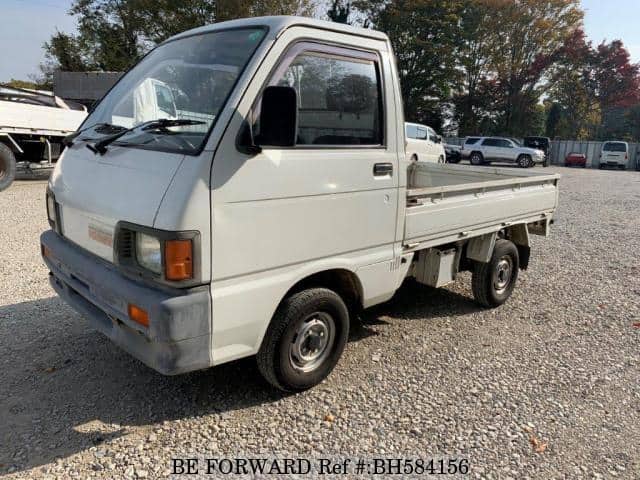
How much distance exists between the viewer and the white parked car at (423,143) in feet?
57.1

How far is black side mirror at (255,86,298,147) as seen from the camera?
7.79 feet

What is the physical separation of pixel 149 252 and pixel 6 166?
10210 mm

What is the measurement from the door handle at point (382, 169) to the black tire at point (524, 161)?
2525cm

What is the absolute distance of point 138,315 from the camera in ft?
8.16

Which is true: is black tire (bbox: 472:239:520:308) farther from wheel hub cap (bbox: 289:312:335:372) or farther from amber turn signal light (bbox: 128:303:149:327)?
amber turn signal light (bbox: 128:303:149:327)

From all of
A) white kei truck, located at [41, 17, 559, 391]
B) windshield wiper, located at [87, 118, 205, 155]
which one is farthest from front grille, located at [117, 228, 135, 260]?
windshield wiper, located at [87, 118, 205, 155]

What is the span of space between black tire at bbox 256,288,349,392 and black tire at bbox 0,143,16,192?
399 inches

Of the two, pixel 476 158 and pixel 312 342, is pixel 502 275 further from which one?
pixel 476 158

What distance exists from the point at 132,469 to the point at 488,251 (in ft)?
11.4

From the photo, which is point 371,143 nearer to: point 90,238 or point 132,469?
point 90,238

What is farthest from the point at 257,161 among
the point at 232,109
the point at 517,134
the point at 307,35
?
the point at 517,134

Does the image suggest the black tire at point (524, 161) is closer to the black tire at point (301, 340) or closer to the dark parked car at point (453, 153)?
the dark parked car at point (453, 153)

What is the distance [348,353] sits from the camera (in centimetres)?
383

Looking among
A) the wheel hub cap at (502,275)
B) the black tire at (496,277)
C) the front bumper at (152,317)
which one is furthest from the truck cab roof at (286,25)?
the wheel hub cap at (502,275)
